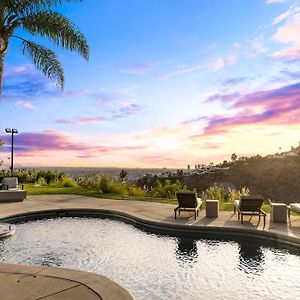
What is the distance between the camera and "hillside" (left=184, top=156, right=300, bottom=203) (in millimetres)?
76700

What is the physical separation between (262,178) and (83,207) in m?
75.5

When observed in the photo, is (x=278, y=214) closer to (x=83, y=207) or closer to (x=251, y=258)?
(x=251, y=258)

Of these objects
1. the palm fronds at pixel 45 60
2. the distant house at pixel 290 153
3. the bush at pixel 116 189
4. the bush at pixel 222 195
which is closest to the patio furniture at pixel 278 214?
the bush at pixel 222 195

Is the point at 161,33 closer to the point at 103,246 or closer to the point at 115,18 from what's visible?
the point at 115,18

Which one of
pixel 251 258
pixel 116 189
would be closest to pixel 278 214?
pixel 251 258

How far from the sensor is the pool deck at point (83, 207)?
17.8 ft

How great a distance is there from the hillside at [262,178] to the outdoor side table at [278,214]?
63787mm

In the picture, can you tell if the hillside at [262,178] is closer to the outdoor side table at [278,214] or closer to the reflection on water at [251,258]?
the outdoor side table at [278,214]

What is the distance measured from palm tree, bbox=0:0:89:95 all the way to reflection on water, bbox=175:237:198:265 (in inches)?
301

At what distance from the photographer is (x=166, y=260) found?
8.41 metres

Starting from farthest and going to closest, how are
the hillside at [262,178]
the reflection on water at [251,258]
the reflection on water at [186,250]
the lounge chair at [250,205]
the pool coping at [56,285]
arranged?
the hillside at [262,178] → the lounge chair at [250,205] → the reflection on water at [186,250] → the reflection on water at [251,258] → the pool coping at [56,285]

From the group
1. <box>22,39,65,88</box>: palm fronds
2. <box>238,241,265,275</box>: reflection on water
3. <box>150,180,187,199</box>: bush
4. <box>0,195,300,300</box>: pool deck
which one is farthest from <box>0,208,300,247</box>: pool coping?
<box>150,180,187,199</box>: bush

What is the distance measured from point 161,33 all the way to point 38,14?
17.3 feet

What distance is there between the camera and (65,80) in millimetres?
15125
